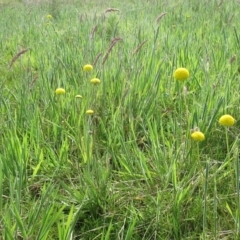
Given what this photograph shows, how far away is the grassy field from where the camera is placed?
99 cm

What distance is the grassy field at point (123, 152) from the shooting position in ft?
3.23

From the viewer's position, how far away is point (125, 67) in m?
1.93

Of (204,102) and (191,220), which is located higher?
(204,102)

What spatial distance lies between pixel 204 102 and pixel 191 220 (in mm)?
549

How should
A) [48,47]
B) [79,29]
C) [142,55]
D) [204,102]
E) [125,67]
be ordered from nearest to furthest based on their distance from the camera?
[204,102] < [125,67] < [142,55] < [48,47] < [79,29]

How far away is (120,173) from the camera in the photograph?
48.8 inches

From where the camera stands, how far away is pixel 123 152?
128 centimetres

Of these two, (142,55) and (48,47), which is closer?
(142,55)

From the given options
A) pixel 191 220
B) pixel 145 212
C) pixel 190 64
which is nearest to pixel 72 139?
pixel 145 212

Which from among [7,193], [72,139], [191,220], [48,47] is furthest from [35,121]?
[48,47]

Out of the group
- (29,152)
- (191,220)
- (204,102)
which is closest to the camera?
(191,220)

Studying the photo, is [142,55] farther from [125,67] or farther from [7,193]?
[7,193]

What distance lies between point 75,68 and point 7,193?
1046mm

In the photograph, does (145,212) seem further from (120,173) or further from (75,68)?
(75,68)
